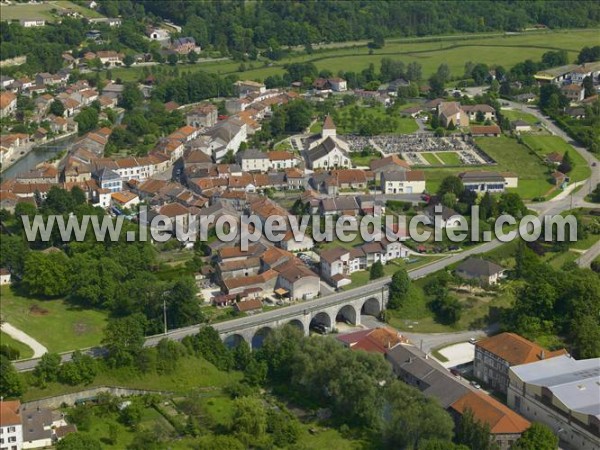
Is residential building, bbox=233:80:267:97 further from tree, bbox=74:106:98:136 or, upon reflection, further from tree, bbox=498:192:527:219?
tree, bbox=498:192:527:219

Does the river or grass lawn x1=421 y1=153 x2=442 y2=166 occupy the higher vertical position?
grass lawn x1=421 y1=153 x2=442 y2=166

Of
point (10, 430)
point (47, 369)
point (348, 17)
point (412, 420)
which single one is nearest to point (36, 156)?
point (47, 369)

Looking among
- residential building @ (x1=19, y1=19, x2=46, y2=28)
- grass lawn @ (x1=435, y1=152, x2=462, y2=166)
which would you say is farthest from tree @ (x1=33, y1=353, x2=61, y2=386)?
residential building @ (x1=19, y1=19, x2=46, y2=28)

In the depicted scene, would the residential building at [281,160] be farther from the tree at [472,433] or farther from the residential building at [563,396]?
the tree at [472,433]

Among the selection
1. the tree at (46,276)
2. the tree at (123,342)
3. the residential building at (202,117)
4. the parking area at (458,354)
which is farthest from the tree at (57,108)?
the parking area at (458,354)

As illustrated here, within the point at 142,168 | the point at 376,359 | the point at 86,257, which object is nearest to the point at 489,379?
the point at 376,359

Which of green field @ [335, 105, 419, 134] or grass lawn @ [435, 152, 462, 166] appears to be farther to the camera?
green field @ [335, 105, 419, 134]

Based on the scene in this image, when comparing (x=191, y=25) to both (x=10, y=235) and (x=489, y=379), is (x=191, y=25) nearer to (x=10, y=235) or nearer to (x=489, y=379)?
(x=10, y=235)
